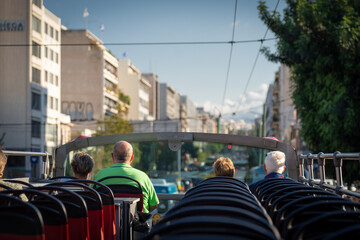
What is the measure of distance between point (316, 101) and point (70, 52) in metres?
65.4

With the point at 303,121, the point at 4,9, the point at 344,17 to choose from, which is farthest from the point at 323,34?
the point at 4,9

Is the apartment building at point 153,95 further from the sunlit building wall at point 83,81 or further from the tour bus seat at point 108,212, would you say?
the tour bus seat at point 108,212

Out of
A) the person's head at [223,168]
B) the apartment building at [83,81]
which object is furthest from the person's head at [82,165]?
the apartment building at [83,81]

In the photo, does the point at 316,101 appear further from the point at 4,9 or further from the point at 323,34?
the point at 4,9

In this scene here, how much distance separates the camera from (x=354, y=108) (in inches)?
752

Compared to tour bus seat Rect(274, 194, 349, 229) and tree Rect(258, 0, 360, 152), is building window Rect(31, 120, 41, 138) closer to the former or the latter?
tree Rect(258, 0, 360, 152)

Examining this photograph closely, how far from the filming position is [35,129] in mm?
58219

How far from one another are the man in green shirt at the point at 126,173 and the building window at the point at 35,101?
2093 inches

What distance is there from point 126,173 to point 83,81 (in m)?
77.5

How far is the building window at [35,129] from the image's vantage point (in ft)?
188

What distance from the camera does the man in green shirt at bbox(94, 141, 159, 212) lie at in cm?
590

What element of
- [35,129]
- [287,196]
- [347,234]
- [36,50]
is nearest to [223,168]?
[287,196]

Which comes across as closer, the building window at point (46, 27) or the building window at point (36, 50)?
the building window at point (36, 50)

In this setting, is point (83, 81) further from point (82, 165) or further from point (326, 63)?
point (82, 165)
